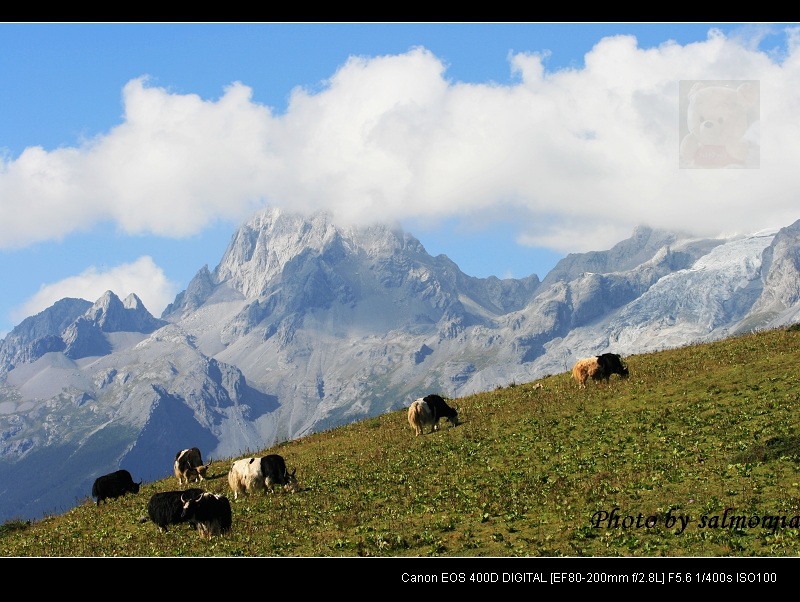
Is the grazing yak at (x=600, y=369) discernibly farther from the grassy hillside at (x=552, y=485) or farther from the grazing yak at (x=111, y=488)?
the grazing yak at (x=111, y=488)

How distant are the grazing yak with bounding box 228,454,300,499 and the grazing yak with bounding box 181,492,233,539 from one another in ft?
21.8

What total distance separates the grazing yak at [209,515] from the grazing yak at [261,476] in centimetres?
665

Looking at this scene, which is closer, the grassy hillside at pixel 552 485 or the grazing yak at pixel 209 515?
the grassy hillside at pixel 552 485

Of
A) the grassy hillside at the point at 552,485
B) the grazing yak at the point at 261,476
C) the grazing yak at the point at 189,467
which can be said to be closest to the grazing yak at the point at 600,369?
the grassy hillside at the point at 552,485

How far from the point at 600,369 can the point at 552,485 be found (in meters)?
22.0

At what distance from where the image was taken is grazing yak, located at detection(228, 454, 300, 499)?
1522 inches

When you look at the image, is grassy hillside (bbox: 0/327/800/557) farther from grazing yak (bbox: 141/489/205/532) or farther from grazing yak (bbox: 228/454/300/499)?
grazing yak (bbox: 228/454/300/499)

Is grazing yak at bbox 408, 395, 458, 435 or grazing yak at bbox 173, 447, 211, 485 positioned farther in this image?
grazing yak at bbox 408, 395, 458, 435

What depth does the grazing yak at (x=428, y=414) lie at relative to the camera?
49.2 metres

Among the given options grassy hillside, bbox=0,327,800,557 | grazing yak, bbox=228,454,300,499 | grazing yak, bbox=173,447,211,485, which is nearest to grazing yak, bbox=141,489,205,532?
grassy hillside, bbox=0,327,800,557

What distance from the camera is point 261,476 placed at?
38.8 metres

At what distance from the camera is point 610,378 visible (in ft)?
172

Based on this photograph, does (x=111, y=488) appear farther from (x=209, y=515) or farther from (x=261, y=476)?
(x=209, y=515)

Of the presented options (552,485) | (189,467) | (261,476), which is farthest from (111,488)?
(552,485)
